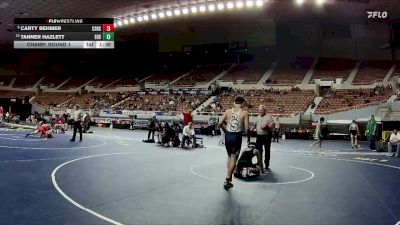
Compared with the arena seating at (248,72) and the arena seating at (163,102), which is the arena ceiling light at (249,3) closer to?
the arena seating at (163,102)

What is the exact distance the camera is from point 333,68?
3834 cm

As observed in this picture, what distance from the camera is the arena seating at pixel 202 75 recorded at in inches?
1623

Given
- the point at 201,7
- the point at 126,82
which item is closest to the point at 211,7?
the point at 201,7

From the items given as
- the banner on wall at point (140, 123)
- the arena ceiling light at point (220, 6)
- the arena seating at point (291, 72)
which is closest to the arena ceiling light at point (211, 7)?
the arena ceiling light at point (220, 6)

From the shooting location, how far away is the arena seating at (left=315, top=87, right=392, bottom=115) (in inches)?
1104

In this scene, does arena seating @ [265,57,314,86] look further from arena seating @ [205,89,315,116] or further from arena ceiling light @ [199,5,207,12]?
arena ceiling light @ [199,5,207,12]

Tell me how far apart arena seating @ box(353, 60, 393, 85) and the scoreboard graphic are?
27919mm

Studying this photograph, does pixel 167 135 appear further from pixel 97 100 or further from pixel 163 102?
pixel 97 100

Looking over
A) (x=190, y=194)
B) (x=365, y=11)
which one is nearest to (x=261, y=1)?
(x=365, y=11)

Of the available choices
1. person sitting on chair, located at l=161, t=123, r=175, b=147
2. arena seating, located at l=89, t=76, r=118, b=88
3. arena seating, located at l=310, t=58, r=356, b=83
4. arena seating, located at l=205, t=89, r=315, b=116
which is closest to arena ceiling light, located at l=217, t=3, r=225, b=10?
arena seating, located at l=205, t=89, r=315, b=116

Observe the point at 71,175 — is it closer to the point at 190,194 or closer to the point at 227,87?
the point at 190,194

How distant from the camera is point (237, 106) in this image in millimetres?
7031

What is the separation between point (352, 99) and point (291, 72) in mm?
9790

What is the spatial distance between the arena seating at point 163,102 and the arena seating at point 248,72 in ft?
18.3
